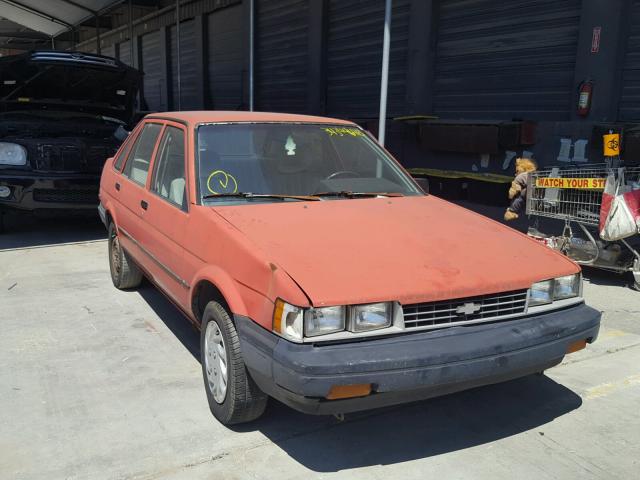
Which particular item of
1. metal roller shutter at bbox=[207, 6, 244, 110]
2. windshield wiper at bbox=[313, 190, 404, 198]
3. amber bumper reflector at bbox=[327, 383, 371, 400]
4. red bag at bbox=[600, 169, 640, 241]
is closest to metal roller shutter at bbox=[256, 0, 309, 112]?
metal roller shutter at bbox=[207, 6, 244, 110]

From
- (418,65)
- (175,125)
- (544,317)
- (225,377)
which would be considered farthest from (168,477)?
(418,65)

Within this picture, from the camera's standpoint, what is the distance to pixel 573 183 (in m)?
5.96

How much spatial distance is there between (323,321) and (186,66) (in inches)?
668

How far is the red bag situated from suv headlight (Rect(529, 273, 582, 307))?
2.79 metres

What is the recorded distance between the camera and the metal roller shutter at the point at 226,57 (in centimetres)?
1502

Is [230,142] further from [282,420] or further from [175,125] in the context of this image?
[282,420]

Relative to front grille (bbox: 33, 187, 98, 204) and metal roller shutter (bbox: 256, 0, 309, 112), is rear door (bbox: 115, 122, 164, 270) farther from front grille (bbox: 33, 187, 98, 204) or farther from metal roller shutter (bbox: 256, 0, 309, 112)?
metal roller shutter (bbox: 256, 0, 309, 112)

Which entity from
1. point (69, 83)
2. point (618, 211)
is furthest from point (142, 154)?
point (69, 83)

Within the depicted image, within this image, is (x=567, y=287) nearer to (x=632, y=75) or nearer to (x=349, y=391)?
(x=349, y=391)

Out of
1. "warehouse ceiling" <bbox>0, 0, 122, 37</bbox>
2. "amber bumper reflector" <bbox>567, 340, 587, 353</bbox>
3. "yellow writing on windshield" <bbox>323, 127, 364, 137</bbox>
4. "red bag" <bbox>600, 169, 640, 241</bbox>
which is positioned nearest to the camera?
"amber bumper reflector" <bbox>567, 340, 587, 353</bbox>

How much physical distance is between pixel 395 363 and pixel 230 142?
1978 mm

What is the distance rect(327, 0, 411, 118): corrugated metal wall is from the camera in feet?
34.0

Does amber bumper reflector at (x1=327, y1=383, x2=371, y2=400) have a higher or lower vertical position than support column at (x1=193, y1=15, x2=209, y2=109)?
lower

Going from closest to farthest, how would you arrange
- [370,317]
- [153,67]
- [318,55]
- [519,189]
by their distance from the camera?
[370,317]
[519,189]
[318,55]
[153,67]
